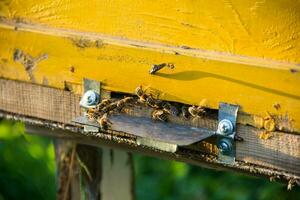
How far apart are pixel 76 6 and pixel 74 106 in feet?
0.87

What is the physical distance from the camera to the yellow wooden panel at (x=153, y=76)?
58.4 inches

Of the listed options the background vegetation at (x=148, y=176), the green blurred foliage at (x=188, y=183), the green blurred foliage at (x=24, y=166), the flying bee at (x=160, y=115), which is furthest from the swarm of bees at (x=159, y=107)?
the green blurred foliage at (x=188, y=183)

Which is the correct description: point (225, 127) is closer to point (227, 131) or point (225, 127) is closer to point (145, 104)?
point (227, 131)

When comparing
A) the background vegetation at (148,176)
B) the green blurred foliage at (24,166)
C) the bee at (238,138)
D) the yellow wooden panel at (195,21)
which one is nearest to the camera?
the yellow wooden panel at (195,21)

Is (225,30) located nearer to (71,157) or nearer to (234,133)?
(234,133)

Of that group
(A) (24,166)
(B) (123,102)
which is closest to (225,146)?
(B) (123,102)

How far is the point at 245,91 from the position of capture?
1.52 metres

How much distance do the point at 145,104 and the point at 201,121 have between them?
15cm

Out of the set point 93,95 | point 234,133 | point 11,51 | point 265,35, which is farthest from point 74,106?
point 265,35

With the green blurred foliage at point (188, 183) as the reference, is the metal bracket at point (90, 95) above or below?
above

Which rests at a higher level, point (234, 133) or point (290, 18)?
point (290, 18)

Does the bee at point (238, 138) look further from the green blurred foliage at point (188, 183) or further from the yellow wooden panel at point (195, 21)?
the green blurred foliage at point (188, 183)

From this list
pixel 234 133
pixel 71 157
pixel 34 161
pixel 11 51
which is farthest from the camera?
pixel 34 161

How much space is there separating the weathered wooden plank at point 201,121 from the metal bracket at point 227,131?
17 millimetres
